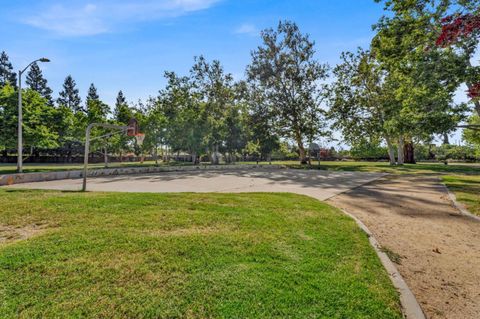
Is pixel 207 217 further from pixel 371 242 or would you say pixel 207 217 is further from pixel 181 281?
pixel 371 242

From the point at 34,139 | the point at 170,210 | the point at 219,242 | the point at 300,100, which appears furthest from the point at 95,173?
the point at 300,100

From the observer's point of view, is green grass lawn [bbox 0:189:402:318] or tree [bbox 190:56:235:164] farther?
tree [bbox 190:56:235:164]

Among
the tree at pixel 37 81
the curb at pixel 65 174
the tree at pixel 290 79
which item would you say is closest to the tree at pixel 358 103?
the tree at pixel 290 79

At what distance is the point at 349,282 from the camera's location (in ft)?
9.74

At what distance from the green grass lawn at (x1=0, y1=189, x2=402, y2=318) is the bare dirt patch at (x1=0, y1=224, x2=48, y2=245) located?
2 cm

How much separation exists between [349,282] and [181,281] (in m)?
1.90

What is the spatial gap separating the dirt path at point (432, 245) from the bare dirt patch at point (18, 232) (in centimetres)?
559

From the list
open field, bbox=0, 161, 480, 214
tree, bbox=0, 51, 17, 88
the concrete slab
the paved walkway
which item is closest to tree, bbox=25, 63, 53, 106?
tree, bbox=0, 51, 17, 88

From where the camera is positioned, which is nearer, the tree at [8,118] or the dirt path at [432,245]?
the dirt path at [432,245]

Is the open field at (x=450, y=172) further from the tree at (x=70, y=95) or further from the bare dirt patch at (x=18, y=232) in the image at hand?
the tree at (x=70, y=95)

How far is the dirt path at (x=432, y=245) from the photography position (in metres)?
2.95

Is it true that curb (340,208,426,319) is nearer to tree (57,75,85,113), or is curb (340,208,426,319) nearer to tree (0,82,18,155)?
tree (0,82,18,155)

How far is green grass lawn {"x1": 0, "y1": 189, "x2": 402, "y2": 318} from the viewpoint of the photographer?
2.42m

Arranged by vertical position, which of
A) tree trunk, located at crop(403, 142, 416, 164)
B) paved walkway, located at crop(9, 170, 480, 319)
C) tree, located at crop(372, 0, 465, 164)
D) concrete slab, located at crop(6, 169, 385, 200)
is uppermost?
tree, located at crop(372, 0, 465, 164)
